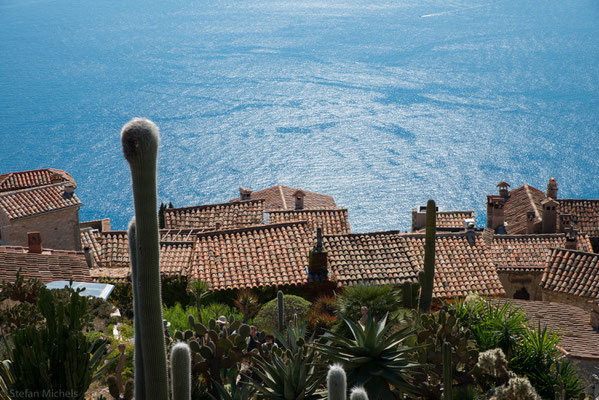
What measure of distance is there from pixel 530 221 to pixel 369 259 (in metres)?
21.0

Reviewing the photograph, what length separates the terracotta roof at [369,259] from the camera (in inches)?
848

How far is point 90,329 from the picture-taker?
47.4 ft

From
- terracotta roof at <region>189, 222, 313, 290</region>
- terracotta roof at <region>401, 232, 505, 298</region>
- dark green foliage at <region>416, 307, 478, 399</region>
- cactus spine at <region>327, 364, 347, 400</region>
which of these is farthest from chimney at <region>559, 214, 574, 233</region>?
cactus spine at <region>327, 364, 347, 400</region>

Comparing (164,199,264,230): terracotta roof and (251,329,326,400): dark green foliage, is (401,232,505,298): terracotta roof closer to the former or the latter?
(164,199,264,230): terracotta roof

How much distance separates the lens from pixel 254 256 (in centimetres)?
2236

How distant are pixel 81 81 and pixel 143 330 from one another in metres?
120

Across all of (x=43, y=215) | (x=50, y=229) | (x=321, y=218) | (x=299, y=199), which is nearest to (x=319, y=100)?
(x=299, y=199)

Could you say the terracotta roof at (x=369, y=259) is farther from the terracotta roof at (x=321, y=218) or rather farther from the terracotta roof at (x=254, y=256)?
the terracotta roof at (x=321, y=218)

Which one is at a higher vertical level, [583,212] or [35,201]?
[35,201]

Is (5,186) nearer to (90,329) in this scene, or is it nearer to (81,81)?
(90,329)

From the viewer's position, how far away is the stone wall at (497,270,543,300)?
28.0m

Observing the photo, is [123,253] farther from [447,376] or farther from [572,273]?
[447,376]

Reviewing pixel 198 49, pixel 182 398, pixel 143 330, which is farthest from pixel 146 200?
pixel 198 49

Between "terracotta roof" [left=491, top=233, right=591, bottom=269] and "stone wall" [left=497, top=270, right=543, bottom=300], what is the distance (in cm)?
59
